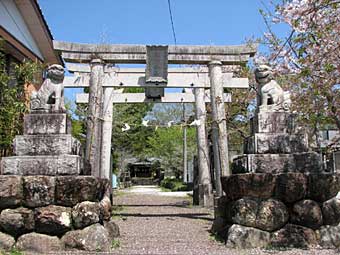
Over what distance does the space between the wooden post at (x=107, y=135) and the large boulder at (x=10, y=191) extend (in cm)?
603

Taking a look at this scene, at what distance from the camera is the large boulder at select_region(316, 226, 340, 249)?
6.72 metres

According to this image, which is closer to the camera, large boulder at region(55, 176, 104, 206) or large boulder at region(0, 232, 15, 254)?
large boulder at region(0, 232, 15, 254)

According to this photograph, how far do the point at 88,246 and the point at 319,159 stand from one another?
14.3 feet

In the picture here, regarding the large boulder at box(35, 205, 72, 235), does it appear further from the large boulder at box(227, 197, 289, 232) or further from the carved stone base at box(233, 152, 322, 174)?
the carved stone base at box(233, 152, 322, 174)

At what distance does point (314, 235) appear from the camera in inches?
266

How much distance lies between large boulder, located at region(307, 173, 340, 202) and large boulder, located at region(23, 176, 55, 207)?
4.40 metres

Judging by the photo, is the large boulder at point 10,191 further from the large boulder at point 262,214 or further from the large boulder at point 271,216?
the large boulder at point 271,216

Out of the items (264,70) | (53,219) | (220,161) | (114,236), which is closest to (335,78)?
(264,70)

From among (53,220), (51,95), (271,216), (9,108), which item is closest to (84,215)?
(53,220)

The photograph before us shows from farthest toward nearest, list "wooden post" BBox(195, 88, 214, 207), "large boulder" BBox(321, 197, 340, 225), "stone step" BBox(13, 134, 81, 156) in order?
"wooden post" BBox(195, 88, 214, 207) < "stone step" BBox(13, 134, 81, 156) < "large boulder" BBox(321, 197, 340, 225)

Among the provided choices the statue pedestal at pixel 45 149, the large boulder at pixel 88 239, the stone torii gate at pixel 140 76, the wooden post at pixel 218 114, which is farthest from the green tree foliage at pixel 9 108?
the large boulder at pixel 88 239

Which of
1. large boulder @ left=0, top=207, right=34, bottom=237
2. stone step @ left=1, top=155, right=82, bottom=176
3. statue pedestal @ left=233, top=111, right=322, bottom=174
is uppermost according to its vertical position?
statue pedestal @ left=233, top=111, right=322, bottom=174

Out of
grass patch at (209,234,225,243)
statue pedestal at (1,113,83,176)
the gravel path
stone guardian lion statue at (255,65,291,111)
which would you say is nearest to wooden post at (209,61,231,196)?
the gravel path

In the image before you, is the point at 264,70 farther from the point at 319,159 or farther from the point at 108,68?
the point at 108,68
